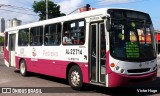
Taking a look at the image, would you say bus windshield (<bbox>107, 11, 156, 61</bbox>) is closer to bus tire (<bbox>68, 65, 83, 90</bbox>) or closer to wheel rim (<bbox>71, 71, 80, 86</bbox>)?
bus tire (<bbox>68, 65, 83, 90</bbox>)

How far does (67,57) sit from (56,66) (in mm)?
1038

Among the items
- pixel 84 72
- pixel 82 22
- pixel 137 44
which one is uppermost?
pixel 82 22

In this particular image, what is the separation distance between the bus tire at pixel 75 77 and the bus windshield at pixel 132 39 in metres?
1.97

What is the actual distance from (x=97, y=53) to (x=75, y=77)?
1569 mm

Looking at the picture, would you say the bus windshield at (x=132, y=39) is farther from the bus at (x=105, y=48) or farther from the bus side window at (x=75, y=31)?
the bus side window at (x=75, y=31)

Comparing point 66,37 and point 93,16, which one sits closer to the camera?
point 93,16

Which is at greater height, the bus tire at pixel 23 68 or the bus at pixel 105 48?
the bus at pixel 105 48

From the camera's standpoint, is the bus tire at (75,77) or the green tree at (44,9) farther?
the green tree at (44,9)

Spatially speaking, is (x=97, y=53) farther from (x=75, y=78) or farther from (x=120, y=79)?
(x=75, y=78)

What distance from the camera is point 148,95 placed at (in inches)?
397

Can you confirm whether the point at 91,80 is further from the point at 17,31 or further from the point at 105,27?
the point at 17,31

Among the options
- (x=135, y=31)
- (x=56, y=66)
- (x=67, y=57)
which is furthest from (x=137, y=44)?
(x=56, y=66)

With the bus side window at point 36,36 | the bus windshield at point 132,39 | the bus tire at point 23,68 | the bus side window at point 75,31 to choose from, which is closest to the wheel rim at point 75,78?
the bus side window at point 75,31

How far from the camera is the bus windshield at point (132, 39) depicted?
31.6 feet
